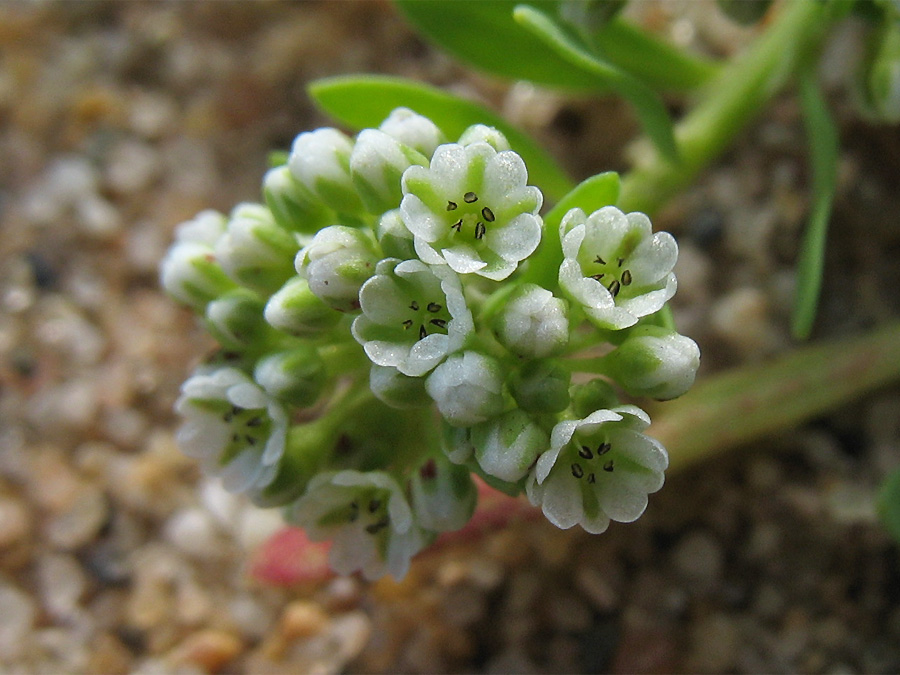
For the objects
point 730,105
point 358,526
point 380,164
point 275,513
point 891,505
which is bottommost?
point 275,513

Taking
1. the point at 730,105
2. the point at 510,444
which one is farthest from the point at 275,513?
the point at 730,105

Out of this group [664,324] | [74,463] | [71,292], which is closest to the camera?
[664,324]

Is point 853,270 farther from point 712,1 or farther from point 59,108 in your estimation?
point 59,108

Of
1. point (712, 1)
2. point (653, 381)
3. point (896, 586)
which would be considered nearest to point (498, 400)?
point (653, 381)

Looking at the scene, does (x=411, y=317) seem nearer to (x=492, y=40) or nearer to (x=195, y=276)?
(x=195, y=276)

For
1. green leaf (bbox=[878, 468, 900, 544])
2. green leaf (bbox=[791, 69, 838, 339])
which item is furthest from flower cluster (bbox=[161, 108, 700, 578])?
green leaf (bbox=[878, 468, 900, 544])

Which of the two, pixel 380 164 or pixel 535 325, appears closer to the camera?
pixel 535 325
